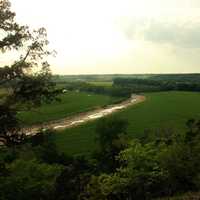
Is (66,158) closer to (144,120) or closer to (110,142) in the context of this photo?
(110,142)

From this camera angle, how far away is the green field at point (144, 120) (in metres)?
83.9

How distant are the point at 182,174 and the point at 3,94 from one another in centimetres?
2232

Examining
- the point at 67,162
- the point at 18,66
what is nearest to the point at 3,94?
the point at 18,66

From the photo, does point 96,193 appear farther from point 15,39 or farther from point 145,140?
point 145,140

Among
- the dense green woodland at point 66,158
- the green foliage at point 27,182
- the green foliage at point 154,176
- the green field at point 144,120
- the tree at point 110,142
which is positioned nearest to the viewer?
the dense green woodland at point 66,158

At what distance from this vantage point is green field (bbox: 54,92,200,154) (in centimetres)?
8393

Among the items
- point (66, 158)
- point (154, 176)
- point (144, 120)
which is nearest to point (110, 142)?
point (66, 158)

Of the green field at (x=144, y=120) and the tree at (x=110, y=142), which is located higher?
the tree at (x=110, y=142)

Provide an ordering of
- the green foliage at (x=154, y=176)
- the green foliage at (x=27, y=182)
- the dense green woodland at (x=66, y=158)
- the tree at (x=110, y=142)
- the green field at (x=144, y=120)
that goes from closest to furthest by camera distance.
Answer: the dense green woodland at (x=66, y=158) → the green foliage at (x=27, y=182) → the green foliage at (x=154, y=176) → the tree at (x=110, y=142) → the green field at (x=144, y=120)

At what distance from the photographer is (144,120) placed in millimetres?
117875

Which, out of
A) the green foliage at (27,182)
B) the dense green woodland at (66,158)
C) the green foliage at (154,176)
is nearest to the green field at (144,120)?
the dense green woodland at (66,158)

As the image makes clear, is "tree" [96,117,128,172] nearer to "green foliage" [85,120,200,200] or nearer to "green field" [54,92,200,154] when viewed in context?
"green field" [54,92,200,154]

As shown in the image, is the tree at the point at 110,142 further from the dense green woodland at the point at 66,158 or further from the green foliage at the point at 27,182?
the green foliage at the point at 27,182

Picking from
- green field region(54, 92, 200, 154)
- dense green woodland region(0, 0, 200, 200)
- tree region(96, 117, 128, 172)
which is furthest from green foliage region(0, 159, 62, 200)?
green field region(54, 92, 200, 154)
